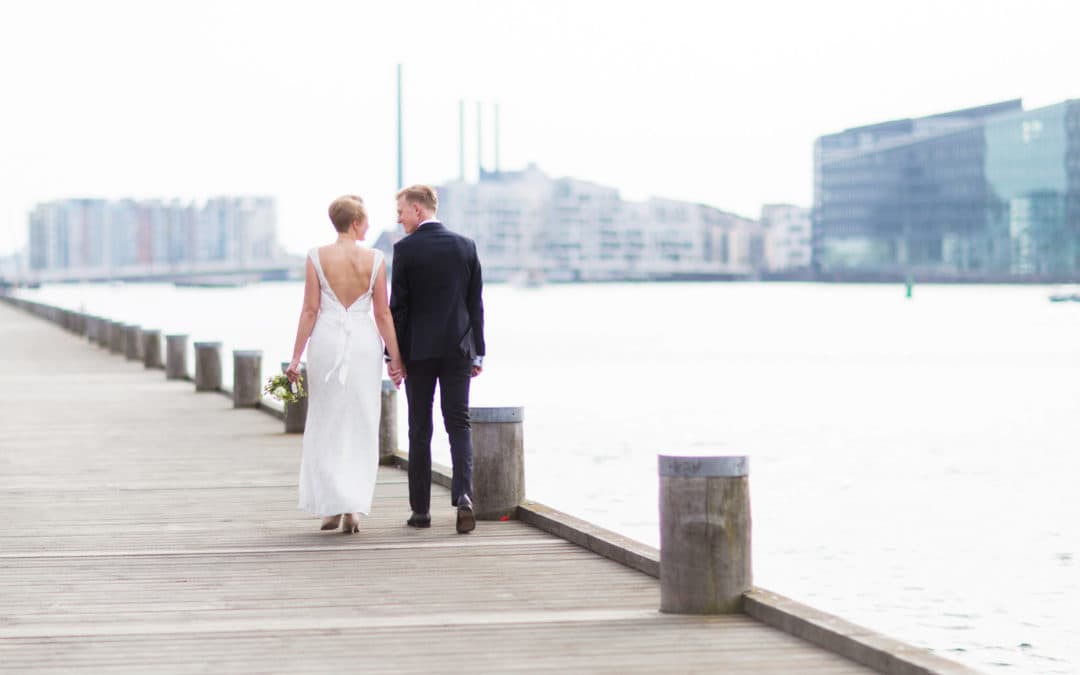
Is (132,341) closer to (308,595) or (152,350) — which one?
(152,350)

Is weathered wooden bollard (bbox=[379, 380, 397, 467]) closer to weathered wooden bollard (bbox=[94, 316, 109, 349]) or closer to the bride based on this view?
the bride

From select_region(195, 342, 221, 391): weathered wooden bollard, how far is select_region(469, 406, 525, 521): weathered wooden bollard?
13.3m

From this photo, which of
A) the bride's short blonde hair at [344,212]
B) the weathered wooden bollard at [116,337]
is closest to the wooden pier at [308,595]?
the bride's short blonde hair at [344,212]

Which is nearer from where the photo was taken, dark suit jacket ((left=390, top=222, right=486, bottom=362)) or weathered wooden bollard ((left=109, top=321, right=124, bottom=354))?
dark suit jacket ((left=390, top=222, right=486, bottom=362))

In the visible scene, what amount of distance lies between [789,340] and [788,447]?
49.5 meters

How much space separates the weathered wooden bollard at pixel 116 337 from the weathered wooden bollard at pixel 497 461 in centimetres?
2545

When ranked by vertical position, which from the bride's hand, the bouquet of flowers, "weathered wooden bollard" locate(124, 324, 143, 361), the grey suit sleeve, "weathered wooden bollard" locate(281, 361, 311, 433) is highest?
the grey suit sleeve

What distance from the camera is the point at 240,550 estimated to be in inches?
331

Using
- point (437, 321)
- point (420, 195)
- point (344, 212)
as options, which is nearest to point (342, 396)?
point (437, 321)

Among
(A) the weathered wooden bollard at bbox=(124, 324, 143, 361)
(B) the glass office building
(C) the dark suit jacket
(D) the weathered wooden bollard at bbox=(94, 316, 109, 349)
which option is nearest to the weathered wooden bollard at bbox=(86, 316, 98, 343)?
(D) the weathered wooden bollard at bbox=(94, 316, 109, 349)

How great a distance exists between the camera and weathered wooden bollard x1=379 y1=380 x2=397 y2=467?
41.2 ft

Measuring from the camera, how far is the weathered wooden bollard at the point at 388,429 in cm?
1255

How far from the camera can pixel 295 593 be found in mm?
7090

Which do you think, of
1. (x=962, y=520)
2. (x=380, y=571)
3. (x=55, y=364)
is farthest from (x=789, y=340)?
(x=380, y=571)
